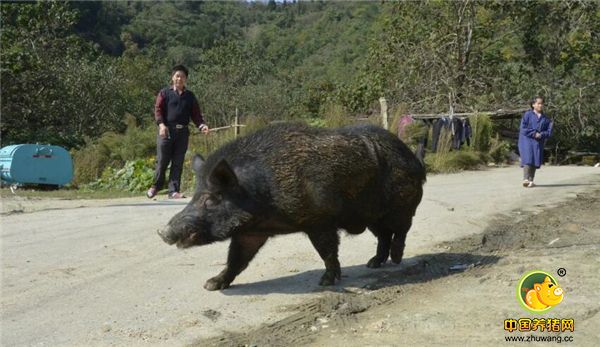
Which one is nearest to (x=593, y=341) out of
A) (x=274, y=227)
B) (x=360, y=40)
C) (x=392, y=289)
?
(x=392, y=289)

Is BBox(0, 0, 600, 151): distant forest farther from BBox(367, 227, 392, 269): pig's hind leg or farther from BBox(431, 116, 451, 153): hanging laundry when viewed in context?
BBox(367, 227, 392, 269): pig's hind leg

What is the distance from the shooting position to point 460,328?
4.14 m

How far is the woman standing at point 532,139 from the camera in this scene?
12742 millimetres

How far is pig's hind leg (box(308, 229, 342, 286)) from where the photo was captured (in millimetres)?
5234

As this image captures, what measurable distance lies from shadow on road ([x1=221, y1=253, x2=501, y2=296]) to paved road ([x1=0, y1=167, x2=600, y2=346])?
24 mm

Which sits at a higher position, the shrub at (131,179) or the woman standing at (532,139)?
the woman standing at (532,139)

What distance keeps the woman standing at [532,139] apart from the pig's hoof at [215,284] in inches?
354

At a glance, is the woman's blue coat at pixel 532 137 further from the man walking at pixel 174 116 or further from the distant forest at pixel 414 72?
the distant forest at pixel 414 72

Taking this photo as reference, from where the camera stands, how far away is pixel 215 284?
5.25 meters

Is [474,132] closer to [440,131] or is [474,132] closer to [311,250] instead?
[440,131]

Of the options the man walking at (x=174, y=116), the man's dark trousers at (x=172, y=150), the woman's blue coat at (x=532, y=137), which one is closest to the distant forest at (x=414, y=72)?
the woman's blue coat at (x=532, y=137)

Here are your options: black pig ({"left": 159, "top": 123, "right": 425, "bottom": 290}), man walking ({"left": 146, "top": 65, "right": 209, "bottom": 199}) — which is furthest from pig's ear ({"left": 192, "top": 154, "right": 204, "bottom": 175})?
man walking ({"left": 146, "top": 65, "right": 209, "bottom": 199})

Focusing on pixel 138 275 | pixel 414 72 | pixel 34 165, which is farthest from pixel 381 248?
pixel 414 72

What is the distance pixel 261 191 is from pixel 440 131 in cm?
1508
